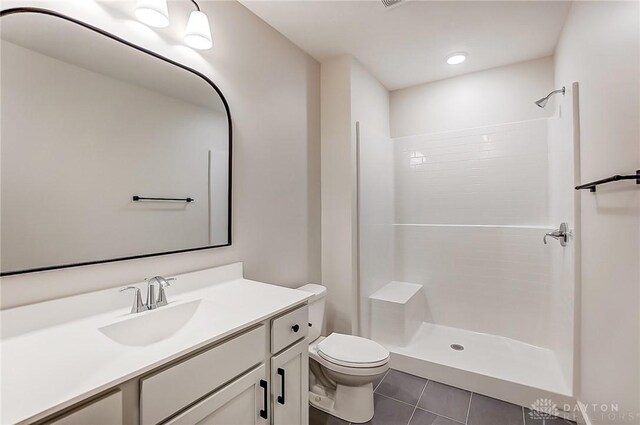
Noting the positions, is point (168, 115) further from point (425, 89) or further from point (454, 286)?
point (454, 286)

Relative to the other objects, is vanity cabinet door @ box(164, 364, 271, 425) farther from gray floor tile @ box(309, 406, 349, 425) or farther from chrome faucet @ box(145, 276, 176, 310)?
gray floor tile @ box(309, 406, 349, 425)

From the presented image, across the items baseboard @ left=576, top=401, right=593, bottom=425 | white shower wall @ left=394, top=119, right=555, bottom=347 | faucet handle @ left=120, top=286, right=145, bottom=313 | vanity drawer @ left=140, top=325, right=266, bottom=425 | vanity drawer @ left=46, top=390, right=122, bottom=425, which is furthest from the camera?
white shower wall @ left=394, top=119, right=555, bottom=347

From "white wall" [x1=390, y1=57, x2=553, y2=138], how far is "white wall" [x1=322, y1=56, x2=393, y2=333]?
72 centimetres

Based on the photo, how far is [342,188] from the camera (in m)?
2.34

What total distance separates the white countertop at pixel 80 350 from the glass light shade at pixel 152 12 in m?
1.16

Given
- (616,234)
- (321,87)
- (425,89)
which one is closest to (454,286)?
(616,234)

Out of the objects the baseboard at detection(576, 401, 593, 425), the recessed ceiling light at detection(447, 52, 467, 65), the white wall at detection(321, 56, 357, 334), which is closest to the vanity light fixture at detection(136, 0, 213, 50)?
the white wall at detection(321, 56, 357, 334)

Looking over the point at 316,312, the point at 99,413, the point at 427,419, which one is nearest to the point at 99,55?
the point at 99,413

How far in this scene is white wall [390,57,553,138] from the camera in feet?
8.13

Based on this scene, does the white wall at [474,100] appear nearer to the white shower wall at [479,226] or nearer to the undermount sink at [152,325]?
the white shower wall at [479,226]

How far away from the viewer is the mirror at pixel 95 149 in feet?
3.09

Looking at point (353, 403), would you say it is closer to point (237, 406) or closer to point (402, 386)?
point (402, 386)

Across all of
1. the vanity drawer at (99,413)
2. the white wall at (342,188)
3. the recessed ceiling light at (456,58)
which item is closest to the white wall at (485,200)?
the recessed ceiling light at (456,58)

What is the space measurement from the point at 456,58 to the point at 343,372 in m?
2.58
